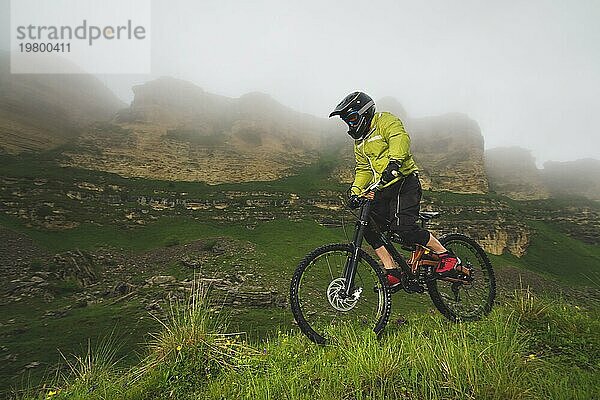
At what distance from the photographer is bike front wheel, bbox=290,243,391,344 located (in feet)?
15.6

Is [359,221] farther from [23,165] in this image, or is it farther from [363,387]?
[23,165]

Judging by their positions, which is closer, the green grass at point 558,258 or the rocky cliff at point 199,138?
the green grass at point 558,258

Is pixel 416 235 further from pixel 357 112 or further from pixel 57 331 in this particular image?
pixel 57 331

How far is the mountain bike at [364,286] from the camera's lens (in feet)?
15.6

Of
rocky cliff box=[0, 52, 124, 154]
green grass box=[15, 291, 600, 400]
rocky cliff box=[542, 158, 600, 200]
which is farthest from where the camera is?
rocky cliff box=[542, 158, 600, 200]

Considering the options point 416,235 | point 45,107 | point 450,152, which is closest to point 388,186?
point 416,235

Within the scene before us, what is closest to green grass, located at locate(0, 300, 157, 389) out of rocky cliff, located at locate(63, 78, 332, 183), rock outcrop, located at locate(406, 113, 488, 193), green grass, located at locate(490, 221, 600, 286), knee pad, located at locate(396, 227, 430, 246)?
knee pad, located at locate(396, 227, 430, 246)

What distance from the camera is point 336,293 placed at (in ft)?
16.3

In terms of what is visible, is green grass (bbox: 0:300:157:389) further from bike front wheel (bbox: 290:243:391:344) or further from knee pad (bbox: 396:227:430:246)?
knee pad (bbox: 396:227:430:246)

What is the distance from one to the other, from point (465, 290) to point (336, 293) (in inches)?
93.5

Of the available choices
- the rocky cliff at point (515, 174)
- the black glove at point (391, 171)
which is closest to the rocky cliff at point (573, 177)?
the rocky cliff at point (515, 174)

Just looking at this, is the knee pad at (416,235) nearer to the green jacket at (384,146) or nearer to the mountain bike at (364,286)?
the mountain bike at (364,286)

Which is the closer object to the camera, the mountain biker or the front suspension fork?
the front suspension fork

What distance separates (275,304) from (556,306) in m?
31.5
